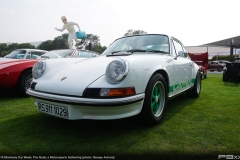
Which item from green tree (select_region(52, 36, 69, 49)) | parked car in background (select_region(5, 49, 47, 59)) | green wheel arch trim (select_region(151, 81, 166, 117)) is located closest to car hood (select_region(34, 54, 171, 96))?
green wheel arch trim (select_region(151, 81, 166, 117))

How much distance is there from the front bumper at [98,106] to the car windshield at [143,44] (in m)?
1.11

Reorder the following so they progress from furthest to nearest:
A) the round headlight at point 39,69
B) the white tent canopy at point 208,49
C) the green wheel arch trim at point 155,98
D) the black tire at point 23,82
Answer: the white tent canopy at point 208,49
the black tire at point 23,82
the round headlight at point 39,69
the green wheel arch trim at point 155,98

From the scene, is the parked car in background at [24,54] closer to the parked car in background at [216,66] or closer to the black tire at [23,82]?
the black tire at [23,82]

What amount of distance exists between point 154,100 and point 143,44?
1029mm

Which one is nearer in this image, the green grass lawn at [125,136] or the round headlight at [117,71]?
the green grass lawn at [125,136]

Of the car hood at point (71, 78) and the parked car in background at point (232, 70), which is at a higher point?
the car hood at point (71, 78)

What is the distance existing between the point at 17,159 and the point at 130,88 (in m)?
1.17

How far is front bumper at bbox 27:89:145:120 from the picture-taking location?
1.75 m

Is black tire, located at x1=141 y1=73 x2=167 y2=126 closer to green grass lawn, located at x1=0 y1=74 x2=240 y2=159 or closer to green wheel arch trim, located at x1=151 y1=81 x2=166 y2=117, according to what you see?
green wheel arch trim, located at x1=151 y1=81 x2=166 y2=117

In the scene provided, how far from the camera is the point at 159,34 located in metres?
3.11

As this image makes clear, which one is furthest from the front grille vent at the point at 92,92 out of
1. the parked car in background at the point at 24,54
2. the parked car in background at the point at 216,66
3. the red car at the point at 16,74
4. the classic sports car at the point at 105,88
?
the parked car in background at the point at 216,66

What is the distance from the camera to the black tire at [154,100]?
2061mm

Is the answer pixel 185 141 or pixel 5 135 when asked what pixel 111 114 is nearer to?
pixel 185 141

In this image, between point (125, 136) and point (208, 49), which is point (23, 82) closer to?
point (125, 136)
